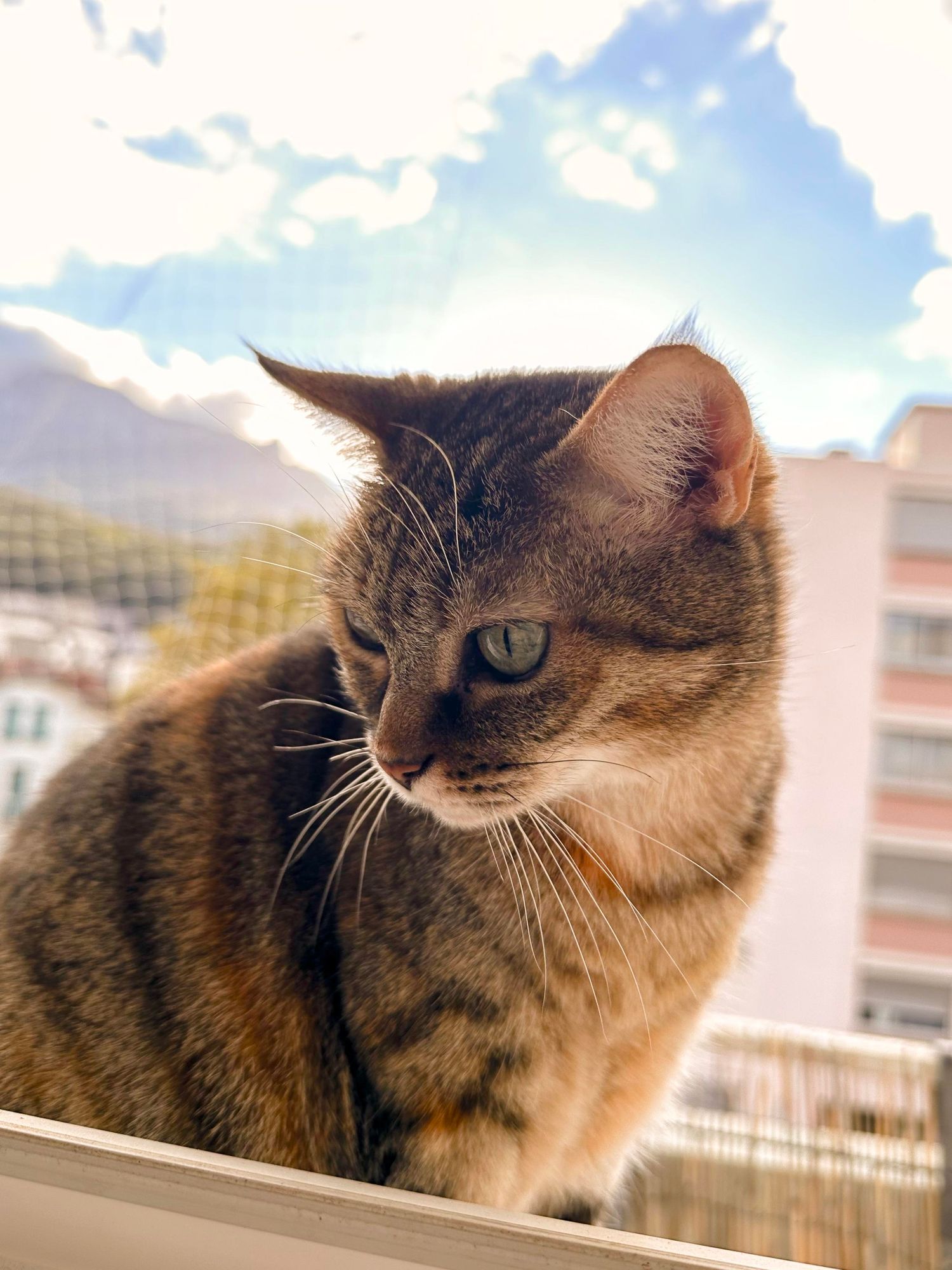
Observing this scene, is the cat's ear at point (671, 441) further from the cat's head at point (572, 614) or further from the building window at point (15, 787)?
the building window at point (15, 787)

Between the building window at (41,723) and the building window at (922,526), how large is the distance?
112cm

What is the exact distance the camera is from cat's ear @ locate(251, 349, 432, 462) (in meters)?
0.79

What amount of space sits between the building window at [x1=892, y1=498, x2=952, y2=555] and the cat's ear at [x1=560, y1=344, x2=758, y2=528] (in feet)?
1.91

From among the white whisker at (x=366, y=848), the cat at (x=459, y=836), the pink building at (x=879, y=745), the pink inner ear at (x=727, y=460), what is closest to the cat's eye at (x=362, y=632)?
the cat at (x=459, y=836)

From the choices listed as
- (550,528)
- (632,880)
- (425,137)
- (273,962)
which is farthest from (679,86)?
(273,962)

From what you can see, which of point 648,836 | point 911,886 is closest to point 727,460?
point 648,836

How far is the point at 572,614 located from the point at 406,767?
0.16 meters

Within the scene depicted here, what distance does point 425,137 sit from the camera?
3.62ft

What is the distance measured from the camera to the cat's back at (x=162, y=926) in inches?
29.5

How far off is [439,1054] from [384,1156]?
8 cm

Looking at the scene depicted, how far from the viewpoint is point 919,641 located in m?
1.22

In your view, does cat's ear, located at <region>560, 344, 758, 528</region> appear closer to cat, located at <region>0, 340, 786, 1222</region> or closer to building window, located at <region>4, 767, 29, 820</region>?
cat, located at <region>0, 340, 786, 1222</region>

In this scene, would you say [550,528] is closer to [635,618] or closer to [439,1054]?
[635,618]

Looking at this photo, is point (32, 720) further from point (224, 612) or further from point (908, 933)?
point (908, 933)
